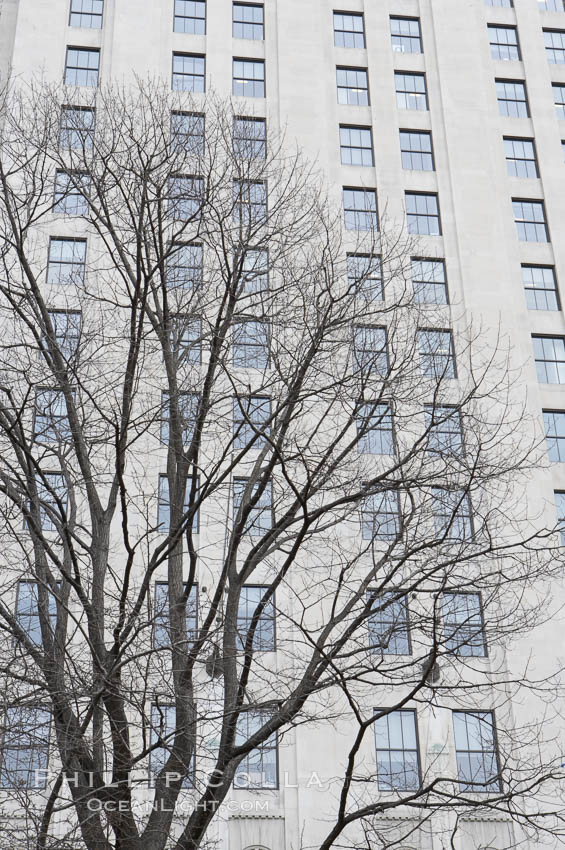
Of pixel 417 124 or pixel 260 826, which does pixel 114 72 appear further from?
pixel 260 826

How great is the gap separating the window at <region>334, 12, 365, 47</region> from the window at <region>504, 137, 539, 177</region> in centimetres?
772

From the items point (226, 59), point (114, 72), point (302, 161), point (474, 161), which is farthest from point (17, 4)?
point (474, 161)

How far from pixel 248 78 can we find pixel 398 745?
26420 mm

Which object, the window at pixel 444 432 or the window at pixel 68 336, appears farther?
the window at pixel 68 336

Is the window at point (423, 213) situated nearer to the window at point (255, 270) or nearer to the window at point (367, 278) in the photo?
the window at point (255, 270)

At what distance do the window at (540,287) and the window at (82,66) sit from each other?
729 inches

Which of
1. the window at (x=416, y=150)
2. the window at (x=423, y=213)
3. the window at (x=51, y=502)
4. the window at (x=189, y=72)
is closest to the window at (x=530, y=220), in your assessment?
the window at (x=423, y=213)

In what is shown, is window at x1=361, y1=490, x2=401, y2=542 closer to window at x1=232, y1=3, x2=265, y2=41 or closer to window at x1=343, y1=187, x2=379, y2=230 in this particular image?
window at x1=343, y1=187, x2=379, y2=230

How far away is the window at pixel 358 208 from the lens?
→ 3572 cm

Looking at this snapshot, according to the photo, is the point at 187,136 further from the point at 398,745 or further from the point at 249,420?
the point at 398,745

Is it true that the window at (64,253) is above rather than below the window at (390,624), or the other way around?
above

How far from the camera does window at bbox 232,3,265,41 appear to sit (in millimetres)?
40344

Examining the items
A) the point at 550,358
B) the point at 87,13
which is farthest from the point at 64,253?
the point at 550,358

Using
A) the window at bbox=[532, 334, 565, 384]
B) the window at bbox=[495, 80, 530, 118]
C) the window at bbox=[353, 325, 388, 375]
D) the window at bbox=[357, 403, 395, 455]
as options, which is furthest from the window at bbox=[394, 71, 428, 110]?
the window at bbox=[353, 325, 388, 375]
